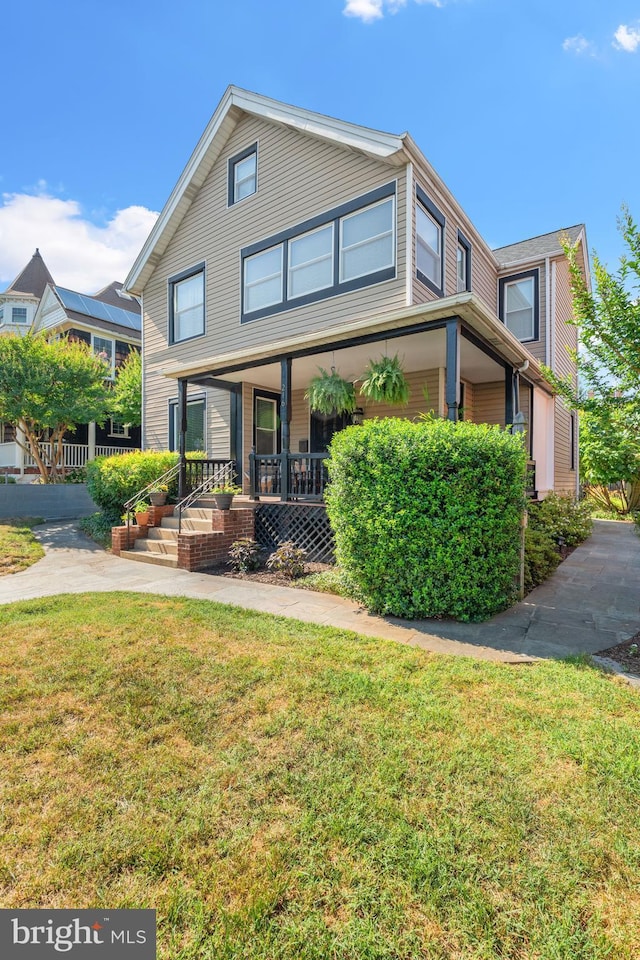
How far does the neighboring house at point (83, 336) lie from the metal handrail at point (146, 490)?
8456 mm

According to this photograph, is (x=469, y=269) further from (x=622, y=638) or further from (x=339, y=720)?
(x=339, y=720)

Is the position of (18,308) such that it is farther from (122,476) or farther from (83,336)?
Result: (122,476)

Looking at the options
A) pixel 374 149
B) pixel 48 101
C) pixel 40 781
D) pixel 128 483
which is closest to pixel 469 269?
pixel 374 149

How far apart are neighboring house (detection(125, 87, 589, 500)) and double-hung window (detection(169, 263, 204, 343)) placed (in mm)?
48

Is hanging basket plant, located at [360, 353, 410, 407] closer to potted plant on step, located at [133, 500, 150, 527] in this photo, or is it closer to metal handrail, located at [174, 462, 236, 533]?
metal handrail, located at [174, 462, 236, 533]

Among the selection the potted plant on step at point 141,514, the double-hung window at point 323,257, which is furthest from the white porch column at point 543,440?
the potted plant on step at point 141,514

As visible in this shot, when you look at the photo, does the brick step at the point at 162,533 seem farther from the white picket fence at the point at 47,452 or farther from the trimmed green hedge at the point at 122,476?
the white picket fence at the point at 47,452

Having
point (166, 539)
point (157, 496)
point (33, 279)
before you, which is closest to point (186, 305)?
point (157, 496)

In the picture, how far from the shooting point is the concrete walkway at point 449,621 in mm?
3994

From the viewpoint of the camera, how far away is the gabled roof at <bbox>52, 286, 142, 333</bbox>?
19391mm

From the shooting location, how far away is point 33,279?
25125 millimetres

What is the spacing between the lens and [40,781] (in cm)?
211

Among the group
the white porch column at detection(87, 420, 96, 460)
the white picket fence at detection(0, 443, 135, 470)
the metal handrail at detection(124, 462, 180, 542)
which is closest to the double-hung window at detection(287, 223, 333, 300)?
the metal handrail at detection(124, 462, 180, 542)

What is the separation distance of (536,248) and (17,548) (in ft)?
46.2
